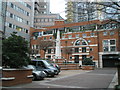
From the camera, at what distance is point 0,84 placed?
33.4 ft

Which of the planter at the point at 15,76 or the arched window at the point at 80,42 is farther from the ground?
the arched window at the point at 80,42

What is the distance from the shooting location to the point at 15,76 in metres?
10.9

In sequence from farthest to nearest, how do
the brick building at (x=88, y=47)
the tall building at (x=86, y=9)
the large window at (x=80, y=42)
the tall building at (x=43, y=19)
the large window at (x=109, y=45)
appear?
the tall building at (x=43, y=19), the large window at (x=80, y=42), the brick building at (x=88, y=47), the large window at (x=109, y=45), the tall building at (x=86, y=9)

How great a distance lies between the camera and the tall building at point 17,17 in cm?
4659

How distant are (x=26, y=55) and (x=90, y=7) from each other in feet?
18.7

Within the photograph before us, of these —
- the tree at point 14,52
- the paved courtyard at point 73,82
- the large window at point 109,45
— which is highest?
the large window at point 109,45

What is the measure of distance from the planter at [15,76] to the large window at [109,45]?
43588mm

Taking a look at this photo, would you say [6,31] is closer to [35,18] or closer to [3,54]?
[3,54]

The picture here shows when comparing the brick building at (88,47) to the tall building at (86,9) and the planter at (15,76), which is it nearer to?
the tall building at (86,9)

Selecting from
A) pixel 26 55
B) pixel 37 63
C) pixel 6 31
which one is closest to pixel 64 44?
pixel 6 31

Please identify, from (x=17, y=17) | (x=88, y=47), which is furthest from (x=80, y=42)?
(x=17, y=17)

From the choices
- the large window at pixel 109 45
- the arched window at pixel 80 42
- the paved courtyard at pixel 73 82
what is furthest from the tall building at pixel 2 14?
the large window at pixel 109 45

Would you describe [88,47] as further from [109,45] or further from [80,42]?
[109,45]

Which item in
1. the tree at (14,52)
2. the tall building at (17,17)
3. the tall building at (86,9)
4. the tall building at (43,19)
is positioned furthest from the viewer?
the tall building at (43,19)
